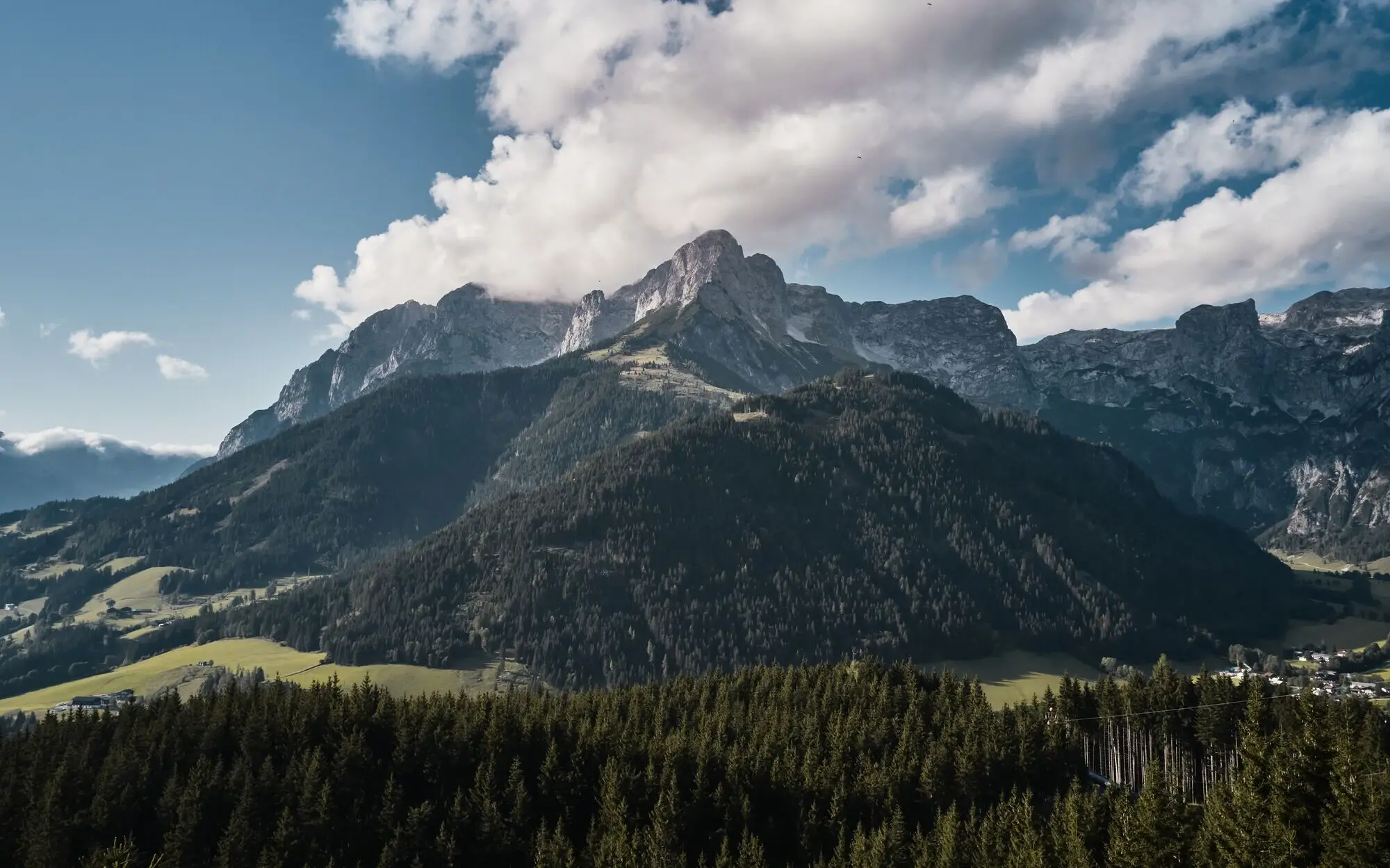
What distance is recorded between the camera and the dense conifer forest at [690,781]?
→ 296 ft

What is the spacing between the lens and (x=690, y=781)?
12194 cm

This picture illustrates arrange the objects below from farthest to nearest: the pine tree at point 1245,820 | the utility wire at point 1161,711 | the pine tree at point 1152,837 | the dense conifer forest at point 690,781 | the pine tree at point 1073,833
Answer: the utility wire at point 1161,711 → the dense conifer forest at point 690,781 → the pine tree at point 1073,833 → the pine tree at point 1152,837 → the pine tree at point 1245,820

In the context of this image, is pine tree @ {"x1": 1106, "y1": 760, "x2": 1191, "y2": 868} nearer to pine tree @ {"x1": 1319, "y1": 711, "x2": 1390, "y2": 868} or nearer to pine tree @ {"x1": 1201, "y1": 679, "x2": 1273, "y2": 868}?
pine tree @ {"x1": 1201, "y1": 679, "x2": 1273, "y2": 868}

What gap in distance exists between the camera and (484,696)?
14600 centimetres

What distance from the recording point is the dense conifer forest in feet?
296

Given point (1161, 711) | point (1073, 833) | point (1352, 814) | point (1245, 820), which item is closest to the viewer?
point (1352, 814)

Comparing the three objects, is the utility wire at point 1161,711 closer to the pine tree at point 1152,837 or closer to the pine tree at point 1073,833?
the pine tree at point 1073,833

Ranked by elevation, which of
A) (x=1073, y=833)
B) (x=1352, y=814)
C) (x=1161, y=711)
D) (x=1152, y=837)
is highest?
(x=1352, y=814)

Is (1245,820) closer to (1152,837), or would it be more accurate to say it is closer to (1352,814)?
(1152,837)

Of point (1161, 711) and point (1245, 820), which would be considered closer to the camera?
point (1245, 820)

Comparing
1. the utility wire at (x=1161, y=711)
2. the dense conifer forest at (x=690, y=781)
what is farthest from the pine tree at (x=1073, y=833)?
the utility wire at (x=1161, y=711)

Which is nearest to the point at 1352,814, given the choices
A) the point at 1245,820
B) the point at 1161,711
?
the point at 1245,820

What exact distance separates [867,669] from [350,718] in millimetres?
100281

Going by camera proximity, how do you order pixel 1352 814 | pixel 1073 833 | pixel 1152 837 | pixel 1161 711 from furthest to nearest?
pixel 1161 711
pixel 1073 833
pixel 1152 837
pixel 1352 814
